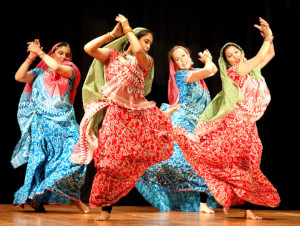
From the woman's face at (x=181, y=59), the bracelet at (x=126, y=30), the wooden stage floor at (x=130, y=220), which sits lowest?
the wooden stage floor at (x=130, y=220)

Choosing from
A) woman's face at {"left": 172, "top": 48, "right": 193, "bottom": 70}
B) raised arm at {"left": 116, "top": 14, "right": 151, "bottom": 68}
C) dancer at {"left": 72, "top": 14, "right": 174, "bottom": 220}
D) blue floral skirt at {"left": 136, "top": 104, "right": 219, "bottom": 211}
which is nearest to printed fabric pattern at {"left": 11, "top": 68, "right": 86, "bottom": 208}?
dancer at {"left": 72, "top": 14, "right": 174, "bottom": 220}

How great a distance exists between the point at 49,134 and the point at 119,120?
1.19 metres

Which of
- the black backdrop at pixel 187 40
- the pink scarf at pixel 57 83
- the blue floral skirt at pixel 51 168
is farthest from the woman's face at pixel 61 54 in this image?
the black backdrop at pixel 187 40

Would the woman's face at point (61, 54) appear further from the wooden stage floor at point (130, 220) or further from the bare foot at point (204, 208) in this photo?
the bare foot at point (204, 208)

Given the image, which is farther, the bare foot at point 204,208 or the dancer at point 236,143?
the bare foot at point 204,208

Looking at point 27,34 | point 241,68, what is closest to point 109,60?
point 241,68

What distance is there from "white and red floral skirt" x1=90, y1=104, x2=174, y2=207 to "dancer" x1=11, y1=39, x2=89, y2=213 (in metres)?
0.88

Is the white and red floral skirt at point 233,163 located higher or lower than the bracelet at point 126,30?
lower

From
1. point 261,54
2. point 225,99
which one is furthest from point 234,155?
point 261,54

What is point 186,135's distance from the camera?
417cm

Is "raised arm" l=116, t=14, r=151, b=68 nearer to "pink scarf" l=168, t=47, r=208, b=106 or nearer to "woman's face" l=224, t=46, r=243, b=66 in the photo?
"woman's face" l=224, t=46, r=243, b=66

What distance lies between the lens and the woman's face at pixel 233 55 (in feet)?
14.5

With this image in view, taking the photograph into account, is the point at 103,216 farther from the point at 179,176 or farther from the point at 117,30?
the point at 179,176

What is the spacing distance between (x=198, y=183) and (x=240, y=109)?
96cm
